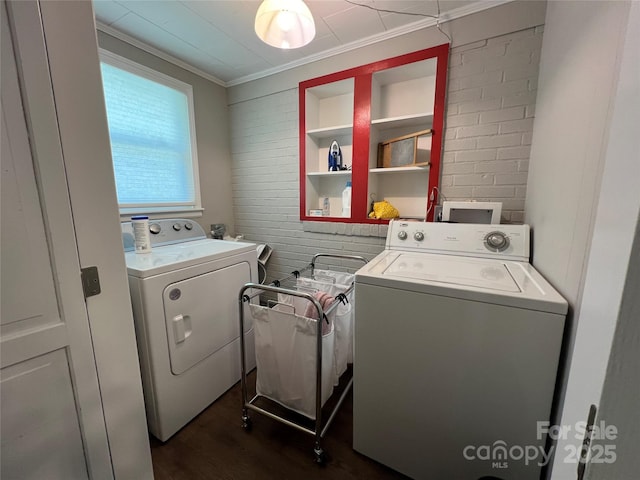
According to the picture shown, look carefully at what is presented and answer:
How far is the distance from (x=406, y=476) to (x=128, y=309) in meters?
1.42

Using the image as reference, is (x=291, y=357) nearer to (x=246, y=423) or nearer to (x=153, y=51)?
(x=246, y=423)

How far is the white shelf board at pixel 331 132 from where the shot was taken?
2.24 m

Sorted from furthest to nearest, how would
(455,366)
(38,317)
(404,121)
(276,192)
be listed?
(276,192) < (404,121) < (455,366) < (38,317)

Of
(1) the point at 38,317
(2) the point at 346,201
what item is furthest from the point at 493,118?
(1) the point at 38,317

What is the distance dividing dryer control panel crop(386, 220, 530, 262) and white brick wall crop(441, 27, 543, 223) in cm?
43

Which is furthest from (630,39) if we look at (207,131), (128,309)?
(207,131)

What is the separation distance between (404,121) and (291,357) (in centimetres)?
190

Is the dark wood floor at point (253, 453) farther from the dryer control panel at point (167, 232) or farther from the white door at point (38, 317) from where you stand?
the dryer control panel at point (167, 232)

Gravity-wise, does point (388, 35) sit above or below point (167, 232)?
above

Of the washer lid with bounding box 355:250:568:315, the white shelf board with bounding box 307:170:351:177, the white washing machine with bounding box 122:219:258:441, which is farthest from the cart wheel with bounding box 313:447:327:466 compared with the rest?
the white shelf board with bounding box 307:170:351:177

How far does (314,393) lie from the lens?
4.38 ft

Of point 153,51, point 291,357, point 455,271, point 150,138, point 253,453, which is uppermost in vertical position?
point 153,51

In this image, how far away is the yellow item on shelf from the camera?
213 cm

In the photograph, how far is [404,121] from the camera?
80.3 inches
